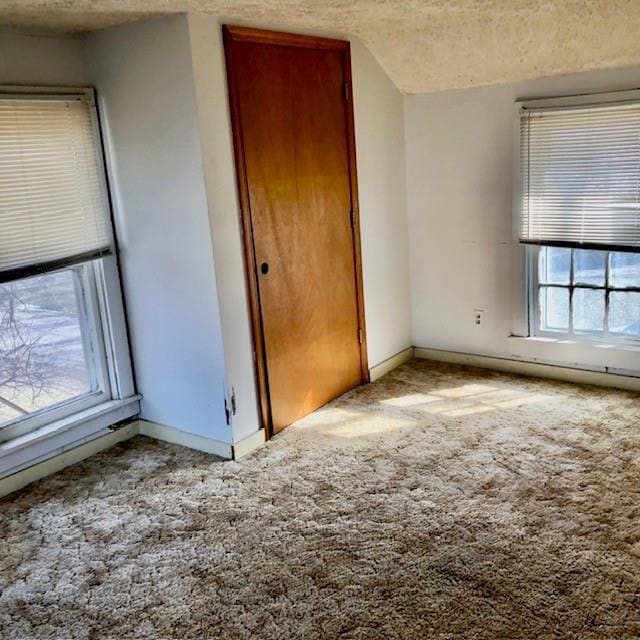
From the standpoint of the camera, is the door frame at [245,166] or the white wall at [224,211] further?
the door frame at [245,166]

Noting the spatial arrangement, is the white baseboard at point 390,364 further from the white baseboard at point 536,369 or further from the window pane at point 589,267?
the window pane at point 589,267

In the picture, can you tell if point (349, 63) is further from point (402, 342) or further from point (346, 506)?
point (346, 506)

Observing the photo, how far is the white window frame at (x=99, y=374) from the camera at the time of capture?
3348mm

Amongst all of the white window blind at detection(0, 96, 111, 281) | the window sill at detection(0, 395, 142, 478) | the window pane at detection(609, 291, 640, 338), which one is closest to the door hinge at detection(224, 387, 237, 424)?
the window sill at detection(0, 395, 142, 478)

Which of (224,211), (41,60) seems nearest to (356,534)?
(224,211)

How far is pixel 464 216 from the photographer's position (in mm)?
4402

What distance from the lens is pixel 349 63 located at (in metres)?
3.93

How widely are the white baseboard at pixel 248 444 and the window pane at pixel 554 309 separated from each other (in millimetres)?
1881

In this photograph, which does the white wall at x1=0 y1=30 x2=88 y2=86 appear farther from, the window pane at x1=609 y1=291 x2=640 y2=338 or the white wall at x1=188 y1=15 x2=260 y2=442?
the window pane at x1=609 y1=291 x2=640 y2=338

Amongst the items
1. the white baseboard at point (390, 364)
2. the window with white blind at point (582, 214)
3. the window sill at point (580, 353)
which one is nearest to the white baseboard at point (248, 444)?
the white baseboard at point (390, 364)

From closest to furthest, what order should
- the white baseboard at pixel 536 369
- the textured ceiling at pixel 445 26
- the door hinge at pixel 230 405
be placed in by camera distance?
the textured ceiling at pixel 445 26 < the door hinge at pixel 230 405 < the white baseboard at pixel 536 369

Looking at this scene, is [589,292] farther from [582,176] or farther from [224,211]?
[224,211]

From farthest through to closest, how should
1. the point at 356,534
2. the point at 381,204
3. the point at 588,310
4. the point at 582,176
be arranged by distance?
the point at 381,204 < the point at 588,310 < the point at 582,176 < the point at 356,534

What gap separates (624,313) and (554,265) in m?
0.47
